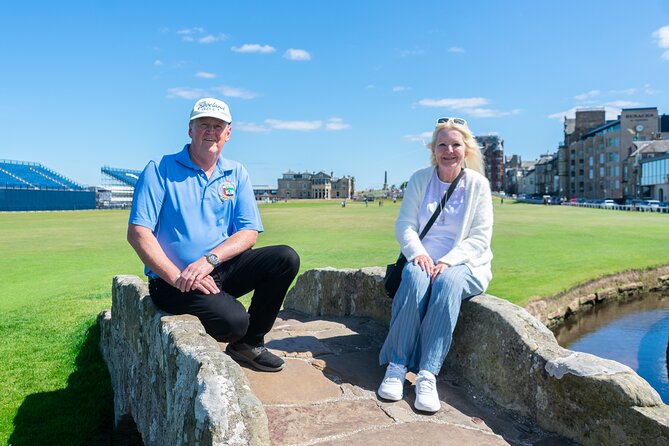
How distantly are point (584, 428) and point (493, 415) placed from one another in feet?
2.13

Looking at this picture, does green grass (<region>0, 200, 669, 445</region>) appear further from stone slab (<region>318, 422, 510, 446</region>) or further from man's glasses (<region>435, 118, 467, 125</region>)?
man's glasses (<region>435, 118, 467, 125</region>)

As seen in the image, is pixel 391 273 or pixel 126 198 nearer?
pixel 391 273

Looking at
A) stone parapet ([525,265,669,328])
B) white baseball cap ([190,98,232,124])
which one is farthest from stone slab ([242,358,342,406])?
stone parapet ([525,265,669,328])

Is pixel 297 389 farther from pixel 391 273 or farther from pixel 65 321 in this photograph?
pixel 65 321

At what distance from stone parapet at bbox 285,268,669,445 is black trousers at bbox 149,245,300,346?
168cm

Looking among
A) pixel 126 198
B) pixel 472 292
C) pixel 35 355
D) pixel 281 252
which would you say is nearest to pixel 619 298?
pixel 472 292

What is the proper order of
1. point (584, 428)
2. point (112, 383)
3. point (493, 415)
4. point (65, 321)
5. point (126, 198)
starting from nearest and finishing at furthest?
point (584, 428)
point (493, 415)
point (112, 383)
point (65, 321)
point (126, 198)

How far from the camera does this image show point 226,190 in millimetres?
4535

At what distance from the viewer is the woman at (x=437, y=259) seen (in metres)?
4.02

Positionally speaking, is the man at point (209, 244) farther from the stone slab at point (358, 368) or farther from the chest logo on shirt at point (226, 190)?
the stone slab at point (358, 368)

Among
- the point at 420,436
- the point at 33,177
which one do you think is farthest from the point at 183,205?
the point at 33,177

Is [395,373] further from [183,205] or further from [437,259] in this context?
[183,205]

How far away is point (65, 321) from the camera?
903cm

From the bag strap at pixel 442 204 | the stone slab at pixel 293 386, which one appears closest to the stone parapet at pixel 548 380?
the bag strap at pixel 442 204
